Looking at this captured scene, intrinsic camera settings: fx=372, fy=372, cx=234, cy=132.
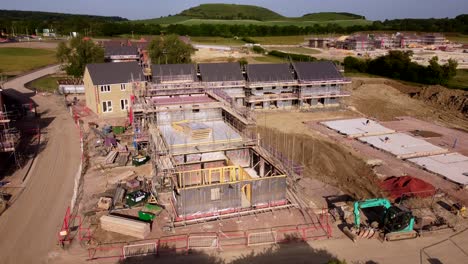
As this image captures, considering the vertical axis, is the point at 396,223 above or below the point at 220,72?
below

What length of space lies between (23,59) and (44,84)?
113ft

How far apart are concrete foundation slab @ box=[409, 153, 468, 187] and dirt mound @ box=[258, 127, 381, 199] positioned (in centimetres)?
494

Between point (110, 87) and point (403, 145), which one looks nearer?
point (403, 145)

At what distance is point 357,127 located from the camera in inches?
1545

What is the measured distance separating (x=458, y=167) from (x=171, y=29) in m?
130

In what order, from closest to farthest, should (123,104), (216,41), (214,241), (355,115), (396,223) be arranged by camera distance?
(214,241)
(396,223)
(123,104)
(355,115)
(216,41)

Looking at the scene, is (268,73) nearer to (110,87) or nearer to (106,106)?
(110,87)

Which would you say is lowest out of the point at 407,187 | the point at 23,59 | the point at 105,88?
the point at 407,187

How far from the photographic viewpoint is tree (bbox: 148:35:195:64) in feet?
204

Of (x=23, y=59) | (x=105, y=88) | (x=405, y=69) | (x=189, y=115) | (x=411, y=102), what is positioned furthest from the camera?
(x=23, y=59)

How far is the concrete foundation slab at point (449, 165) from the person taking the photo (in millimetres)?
27359

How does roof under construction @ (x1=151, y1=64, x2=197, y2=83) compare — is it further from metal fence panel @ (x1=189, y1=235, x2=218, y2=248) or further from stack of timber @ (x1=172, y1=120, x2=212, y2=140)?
metal fence panel @ (x1=189, y1=235, x2=218, y2=248)

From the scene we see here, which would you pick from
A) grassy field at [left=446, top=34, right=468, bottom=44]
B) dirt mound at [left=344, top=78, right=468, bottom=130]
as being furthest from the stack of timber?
grassy field at [left=446, top=34, right=468, bottom=44]

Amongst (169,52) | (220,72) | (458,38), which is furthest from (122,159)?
(458,38)
